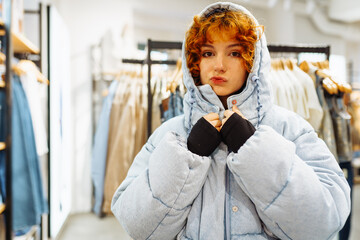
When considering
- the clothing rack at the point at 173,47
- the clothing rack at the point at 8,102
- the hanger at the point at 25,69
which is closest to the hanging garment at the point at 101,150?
the hanger at the point at 25,69

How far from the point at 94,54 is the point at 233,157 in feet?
10.0

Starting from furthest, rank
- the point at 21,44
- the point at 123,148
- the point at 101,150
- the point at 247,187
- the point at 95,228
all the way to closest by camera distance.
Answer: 1. the point at 95,228
2. the point at 101,150
3. the point at 123,148
4. the point at 21,44
5. the point at 247,187

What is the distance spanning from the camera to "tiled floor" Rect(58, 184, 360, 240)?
8.57ft

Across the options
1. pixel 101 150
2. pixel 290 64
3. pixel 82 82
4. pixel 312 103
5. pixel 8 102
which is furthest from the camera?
pixel 82 82

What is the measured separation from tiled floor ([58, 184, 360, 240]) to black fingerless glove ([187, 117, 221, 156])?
1996mm

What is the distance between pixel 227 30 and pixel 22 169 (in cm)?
146

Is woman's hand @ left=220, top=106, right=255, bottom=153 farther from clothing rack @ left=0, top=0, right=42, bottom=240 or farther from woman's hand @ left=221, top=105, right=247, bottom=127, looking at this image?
clothing rack @ left=0, top=0, right=42, bottom=240

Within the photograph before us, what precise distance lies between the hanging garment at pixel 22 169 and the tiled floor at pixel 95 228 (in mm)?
1062

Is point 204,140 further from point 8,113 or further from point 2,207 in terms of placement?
point 2,207

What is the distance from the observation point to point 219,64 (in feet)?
2.66

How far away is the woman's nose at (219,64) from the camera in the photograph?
0.81 metres

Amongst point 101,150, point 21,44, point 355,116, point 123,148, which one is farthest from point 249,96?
point 355,116

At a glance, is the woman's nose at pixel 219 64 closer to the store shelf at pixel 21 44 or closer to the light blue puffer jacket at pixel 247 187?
the light blue puffer jacket at pixel 247 187

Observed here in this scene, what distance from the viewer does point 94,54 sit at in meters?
3.35
